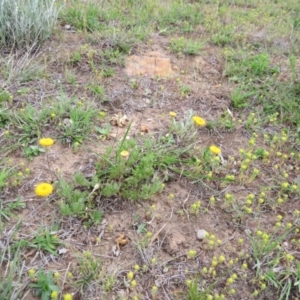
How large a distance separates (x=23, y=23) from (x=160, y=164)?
6.26 ft

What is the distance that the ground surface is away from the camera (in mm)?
1854

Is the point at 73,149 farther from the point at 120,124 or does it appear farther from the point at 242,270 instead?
the point at 242,270

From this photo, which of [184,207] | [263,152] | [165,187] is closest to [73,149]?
Answer: [165,187]

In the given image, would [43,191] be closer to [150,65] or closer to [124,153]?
[124,153]

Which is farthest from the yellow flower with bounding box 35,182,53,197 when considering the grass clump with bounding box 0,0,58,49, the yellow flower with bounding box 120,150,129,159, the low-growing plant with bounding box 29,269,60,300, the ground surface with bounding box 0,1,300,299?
the grass clump with bounding box 0,0,58,49

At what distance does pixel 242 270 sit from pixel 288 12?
4.06m

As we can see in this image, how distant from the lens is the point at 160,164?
2.35 meters

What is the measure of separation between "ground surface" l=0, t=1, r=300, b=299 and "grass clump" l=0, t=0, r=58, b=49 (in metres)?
0.15

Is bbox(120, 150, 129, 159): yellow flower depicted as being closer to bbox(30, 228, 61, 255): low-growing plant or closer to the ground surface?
the ground surface

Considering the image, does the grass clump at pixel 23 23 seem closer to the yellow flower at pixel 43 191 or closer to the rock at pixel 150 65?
the rock at pixel 150 65

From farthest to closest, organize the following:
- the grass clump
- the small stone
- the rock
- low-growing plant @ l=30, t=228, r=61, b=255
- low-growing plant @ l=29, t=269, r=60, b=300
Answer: the rock, the grass clump, the small stone, low-growing plant @ l=30, t=228, r=61, b=255, low-growing plant @ l=29, t=269, r=60, b=300

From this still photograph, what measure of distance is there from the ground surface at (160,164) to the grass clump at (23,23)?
0.15 m

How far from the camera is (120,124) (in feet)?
8.89

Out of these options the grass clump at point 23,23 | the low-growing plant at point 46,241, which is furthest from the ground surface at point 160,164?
the grass clump at point 23,23
